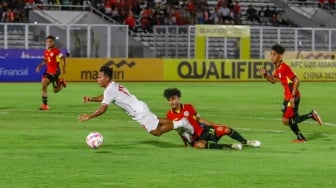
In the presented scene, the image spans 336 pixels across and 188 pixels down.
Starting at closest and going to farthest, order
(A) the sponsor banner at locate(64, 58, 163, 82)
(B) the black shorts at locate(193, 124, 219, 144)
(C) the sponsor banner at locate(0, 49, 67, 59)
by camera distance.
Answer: (B) the black shorts at locate(193, 124, 219, 144) < (C) the sponsor banner at locate(0, 49, 67, 59) < (A) the sponsor banner at locate(64, 58, 163, 82)

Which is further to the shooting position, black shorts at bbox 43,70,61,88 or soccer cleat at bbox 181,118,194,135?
black shorts at bbox 43,70,61,88

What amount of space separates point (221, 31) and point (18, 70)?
12.1 m

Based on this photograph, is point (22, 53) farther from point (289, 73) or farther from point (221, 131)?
point (221, 131)

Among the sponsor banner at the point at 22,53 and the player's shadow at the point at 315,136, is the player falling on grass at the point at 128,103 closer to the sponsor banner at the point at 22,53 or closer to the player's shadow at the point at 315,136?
the player's shadow at the point at 315,136

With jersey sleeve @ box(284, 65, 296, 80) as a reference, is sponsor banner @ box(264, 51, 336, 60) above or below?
below

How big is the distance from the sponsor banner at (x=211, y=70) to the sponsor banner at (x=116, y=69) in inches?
39.9

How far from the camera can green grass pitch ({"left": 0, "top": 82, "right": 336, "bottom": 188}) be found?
12.1 m

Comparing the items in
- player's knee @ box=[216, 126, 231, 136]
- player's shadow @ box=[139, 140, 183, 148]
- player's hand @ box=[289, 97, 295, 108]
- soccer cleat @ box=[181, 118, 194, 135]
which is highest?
player's hand @ box=[289, 97, 295, 108]

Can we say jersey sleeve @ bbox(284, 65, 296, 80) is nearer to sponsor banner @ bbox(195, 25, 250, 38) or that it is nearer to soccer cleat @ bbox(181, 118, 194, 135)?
soccer cleat @ bbox(181, 118, 194, 135)

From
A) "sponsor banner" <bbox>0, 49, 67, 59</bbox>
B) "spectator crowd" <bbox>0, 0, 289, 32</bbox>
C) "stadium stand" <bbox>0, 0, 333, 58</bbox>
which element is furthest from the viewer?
"spectator crowd" <bbox>0, 0, 289, 32</bbox>

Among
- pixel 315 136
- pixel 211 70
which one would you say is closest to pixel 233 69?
pixel 211 70

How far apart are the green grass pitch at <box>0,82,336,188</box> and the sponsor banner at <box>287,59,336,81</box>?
23.5 m

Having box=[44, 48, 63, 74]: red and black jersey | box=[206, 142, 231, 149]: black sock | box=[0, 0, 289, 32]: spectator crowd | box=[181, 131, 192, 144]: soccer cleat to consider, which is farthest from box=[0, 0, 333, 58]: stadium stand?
box=[206, 142, 231, 149]: black sock

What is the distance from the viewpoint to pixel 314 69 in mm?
52625
